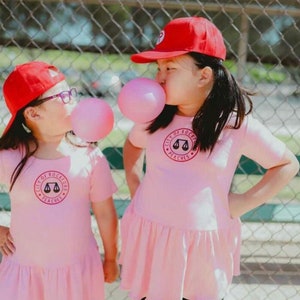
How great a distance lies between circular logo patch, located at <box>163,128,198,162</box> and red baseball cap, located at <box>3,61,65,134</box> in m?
0.37

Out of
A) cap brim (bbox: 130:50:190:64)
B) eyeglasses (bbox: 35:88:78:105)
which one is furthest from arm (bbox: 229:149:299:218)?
eyeglasses (bbox: 35:88:78:105)

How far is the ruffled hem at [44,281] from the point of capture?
1.86 m

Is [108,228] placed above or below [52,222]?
below

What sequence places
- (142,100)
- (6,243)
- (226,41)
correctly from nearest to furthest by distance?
(142,100) < (6,243) < (226,41)

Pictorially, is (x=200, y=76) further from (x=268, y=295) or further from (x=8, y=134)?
(x=268, y=295)

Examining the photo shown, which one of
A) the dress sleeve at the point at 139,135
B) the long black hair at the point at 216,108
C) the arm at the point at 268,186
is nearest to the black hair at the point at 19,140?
the dress sleeve at the point at 139,135

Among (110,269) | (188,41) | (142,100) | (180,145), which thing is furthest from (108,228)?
(188,41)

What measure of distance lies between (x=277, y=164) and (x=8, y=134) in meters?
0.80

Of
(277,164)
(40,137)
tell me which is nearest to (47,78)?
(40,137)

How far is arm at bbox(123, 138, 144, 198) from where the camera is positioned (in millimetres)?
2016

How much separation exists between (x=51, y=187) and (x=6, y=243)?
251 mm

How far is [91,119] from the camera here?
1.72 metres

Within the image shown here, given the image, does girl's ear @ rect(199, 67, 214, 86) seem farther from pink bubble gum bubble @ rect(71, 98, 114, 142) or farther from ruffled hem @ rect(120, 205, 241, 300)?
ruffled hem @ rect(120, 205, 241, 300)

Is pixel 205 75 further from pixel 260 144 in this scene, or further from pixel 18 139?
pixel 18 139
